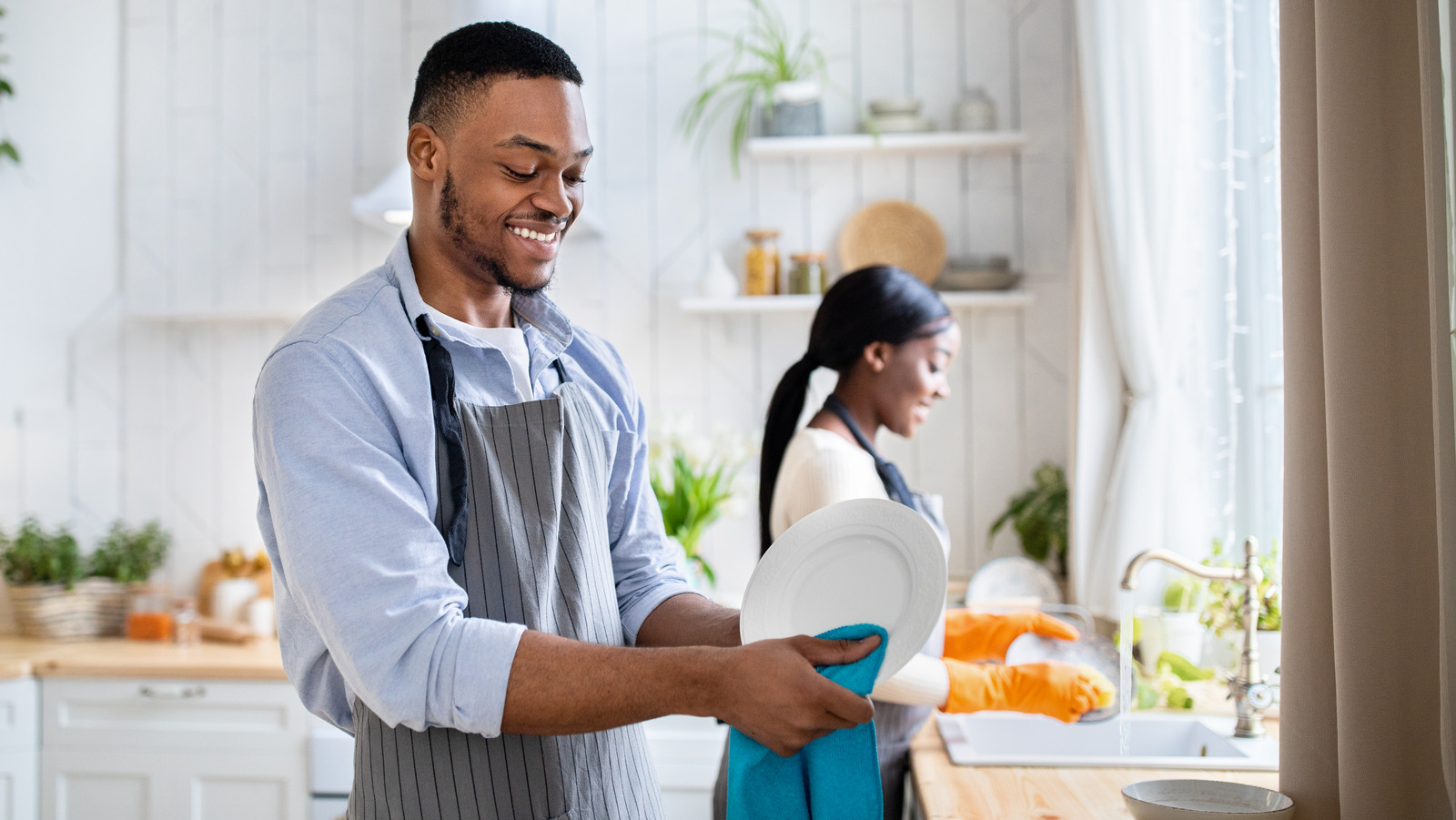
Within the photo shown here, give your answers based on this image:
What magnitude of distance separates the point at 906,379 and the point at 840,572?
0.84 meters

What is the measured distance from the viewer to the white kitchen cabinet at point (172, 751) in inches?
109

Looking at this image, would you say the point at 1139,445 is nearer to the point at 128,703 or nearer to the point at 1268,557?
the point at 1268,557

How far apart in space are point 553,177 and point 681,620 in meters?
0.53

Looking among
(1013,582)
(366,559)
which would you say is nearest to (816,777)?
(366,559)

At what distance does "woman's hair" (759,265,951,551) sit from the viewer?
191cm

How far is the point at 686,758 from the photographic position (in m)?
2.66

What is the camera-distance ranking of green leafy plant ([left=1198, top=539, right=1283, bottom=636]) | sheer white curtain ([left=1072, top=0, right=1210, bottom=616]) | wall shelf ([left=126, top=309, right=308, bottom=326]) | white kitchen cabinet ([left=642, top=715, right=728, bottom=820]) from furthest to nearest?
wall shelf ([left=126, top=309, right=308, bottom=326]), white kitchen cabinet ([left=642, top=715, right=728, bottom=820]), sheer white curtain ([left=1072, top=0, right=1210, bottom=616]), green leafy plant ([left=1198, top=539, right=1283, bottom=636])

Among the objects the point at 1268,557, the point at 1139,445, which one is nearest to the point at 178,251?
the point at 1139,445

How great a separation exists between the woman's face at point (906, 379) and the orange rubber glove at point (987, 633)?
375 mm

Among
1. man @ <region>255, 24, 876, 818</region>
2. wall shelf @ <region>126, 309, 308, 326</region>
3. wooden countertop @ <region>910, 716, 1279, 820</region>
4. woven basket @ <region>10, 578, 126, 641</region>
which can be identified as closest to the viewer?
man @ <region>255, 24, 876, 818</region>

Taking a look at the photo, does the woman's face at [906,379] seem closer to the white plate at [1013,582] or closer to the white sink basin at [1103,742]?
the white sink basin at [1103,742]

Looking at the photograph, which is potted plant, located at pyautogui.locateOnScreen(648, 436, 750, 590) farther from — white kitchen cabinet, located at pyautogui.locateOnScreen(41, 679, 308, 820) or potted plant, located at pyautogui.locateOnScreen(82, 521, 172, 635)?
potted plant, located at pyautogui.locateOnScreen(82, 521, 172, 635)

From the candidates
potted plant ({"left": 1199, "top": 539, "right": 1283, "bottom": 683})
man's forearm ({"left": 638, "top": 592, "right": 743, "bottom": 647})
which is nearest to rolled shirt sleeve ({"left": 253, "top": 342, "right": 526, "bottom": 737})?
man's forearm ({"left": 638, "top": 592, "right": 743, "bottom": 647})

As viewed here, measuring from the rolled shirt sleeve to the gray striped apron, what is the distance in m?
0.11
